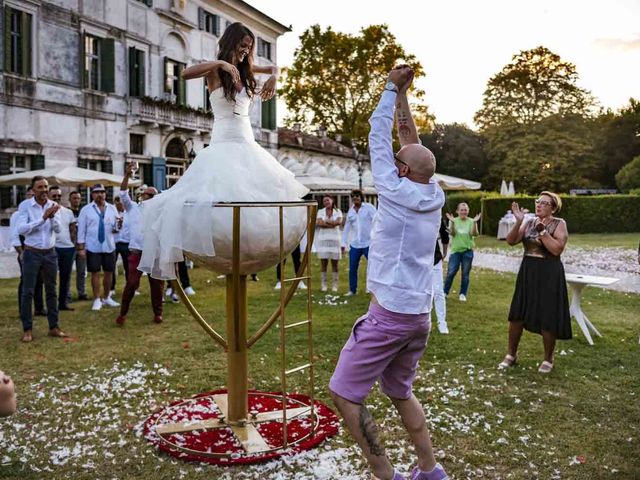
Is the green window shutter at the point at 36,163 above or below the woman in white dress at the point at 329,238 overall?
above

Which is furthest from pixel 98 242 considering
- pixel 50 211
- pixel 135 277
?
pixel 50 211

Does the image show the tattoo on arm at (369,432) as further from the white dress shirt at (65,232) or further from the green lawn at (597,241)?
the green lawn at (597,241)

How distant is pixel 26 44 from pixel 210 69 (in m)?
16.1

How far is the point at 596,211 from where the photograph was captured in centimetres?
3166

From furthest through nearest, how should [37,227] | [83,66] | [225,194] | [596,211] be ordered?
[596,211], [83,66], [37,227], [225,194]

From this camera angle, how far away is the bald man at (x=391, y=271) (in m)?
3.51

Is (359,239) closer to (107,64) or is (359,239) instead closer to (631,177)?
(107,64)

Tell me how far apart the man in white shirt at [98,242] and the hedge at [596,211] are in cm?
2460

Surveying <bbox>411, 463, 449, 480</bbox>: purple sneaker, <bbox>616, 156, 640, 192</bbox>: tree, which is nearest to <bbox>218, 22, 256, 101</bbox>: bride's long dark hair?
<bbox>411, 463, 449, 480</bbox>: purple sneaker

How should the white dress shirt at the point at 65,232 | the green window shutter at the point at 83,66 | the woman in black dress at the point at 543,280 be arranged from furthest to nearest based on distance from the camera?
the green window shutter at the point at 83,66
the white dress shirt at the point at 65,232
the woman in black dress at the point at 543,280

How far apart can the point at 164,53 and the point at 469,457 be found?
22.6 m

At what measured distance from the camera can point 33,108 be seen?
18.3 metres

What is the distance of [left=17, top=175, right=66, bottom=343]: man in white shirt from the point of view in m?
8.02

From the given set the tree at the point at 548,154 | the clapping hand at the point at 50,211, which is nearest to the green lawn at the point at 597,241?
the tree at the point at 548,154
